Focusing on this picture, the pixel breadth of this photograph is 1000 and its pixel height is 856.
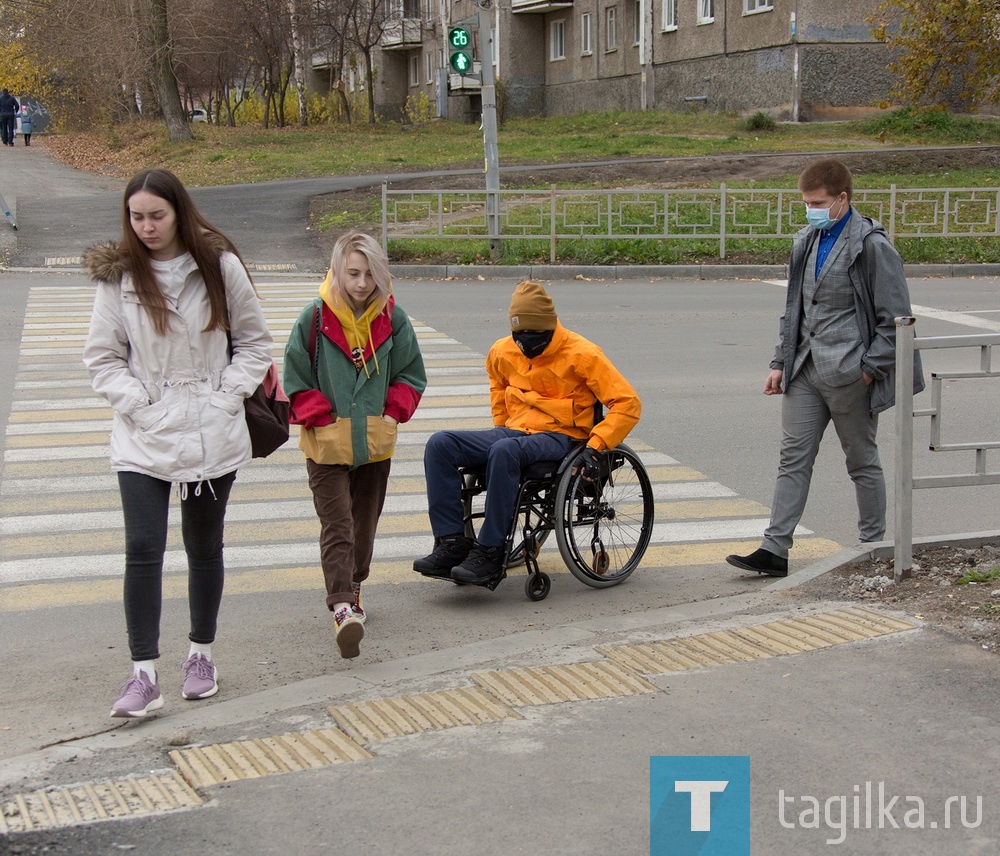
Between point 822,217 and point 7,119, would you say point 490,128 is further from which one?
point 7,119

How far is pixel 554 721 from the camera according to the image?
13.1 ft

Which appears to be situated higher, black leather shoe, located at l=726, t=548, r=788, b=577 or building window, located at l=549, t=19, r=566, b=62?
building window, located at l=549, t=19, r=566, b=62

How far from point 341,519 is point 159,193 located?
1471 millimetres

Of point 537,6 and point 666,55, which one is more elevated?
point 537,6

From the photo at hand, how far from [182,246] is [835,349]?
116 inches

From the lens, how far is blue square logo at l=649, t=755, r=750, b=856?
326 cm

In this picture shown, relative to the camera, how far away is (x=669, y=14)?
42938mm

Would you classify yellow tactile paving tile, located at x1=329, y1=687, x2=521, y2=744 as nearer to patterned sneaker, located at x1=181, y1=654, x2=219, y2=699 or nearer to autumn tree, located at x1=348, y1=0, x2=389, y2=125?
patterned sneaker, located at x1=181, y1=654, x2=219, y2=699

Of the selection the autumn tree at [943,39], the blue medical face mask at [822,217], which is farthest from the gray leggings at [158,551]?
the autumn tree at [943,39]

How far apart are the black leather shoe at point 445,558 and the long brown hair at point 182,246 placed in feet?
5.50

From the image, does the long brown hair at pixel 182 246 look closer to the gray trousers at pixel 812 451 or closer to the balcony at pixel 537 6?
the gray trousers at pixel 812 451

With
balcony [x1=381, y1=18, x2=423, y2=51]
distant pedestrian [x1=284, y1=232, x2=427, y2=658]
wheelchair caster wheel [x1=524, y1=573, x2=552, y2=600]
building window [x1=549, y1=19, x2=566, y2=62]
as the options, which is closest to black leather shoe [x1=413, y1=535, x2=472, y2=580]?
wheelchair caster wheel [x1=524, y1=573, x2=552, y2=600]

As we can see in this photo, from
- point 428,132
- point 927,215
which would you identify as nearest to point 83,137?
point 428,132

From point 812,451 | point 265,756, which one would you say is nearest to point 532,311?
point 812,451
